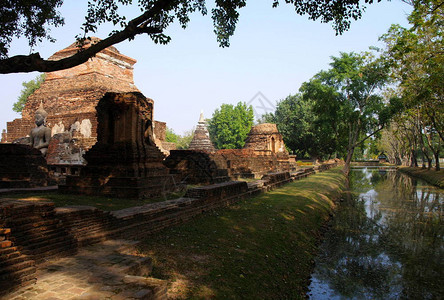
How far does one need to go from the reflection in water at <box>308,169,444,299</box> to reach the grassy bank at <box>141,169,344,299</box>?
0.46 m

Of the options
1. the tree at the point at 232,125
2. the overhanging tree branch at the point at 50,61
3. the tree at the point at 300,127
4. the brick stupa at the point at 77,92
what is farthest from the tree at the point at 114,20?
the tree at the point at 232,125

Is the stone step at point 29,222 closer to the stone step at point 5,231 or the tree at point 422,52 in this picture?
the stone step at point 5,231

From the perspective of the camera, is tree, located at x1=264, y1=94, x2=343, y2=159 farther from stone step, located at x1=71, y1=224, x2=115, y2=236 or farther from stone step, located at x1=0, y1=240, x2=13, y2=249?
stone step, located at x1=0, y1=240, x2=13, y2=249

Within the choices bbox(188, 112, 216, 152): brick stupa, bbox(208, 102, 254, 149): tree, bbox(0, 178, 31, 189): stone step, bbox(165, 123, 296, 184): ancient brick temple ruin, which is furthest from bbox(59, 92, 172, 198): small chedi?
bbox(208, 102, 254, 149): tree

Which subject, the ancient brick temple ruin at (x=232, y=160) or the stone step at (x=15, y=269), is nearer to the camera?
the stone step at (x=15, y=269)

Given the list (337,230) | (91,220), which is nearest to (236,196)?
(337,230)

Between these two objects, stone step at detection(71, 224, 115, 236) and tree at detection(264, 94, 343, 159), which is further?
tree at detection(264, 94, 343, 159)

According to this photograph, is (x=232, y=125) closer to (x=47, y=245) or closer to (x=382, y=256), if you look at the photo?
(x=382, y=256)

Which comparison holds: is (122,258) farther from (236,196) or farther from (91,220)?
(236,196)

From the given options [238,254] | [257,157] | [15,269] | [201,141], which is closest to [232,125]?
[201,141]

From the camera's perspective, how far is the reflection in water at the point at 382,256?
17.7 ft

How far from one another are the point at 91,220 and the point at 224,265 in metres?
2.14

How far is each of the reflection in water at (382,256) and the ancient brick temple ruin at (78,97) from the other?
13139mm

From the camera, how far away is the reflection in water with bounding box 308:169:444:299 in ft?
17.7
